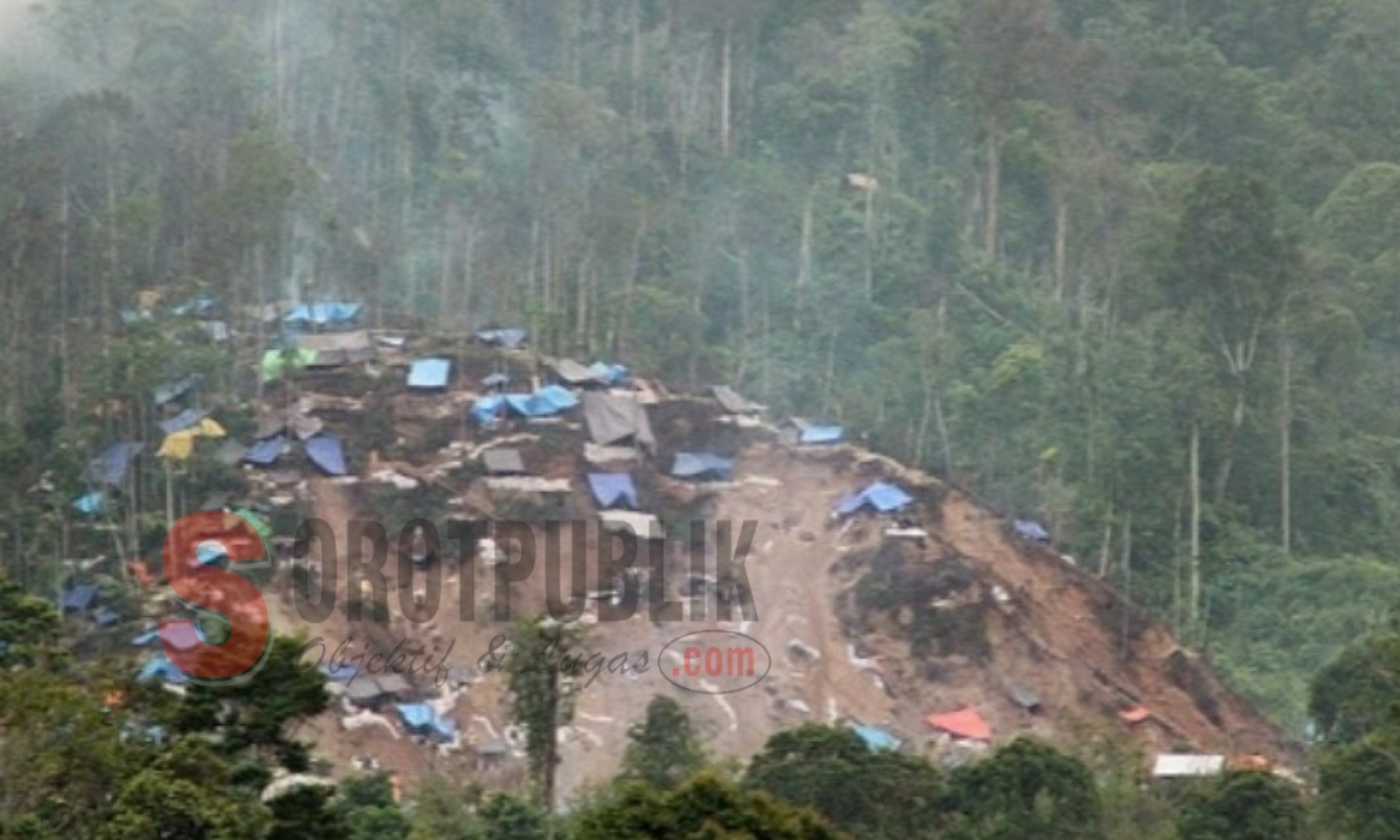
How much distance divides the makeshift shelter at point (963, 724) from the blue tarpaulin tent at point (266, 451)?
28.6ft

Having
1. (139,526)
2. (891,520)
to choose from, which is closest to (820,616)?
(891,520)

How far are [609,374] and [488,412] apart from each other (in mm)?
2204

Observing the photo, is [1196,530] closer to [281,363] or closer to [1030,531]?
[1030,531]

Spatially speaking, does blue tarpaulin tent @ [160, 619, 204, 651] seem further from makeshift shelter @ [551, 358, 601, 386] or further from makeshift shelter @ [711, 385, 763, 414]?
makeshift shelter @ [711, 385, 763, 414]

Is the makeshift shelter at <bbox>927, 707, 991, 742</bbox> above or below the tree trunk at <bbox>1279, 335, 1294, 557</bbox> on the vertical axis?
below

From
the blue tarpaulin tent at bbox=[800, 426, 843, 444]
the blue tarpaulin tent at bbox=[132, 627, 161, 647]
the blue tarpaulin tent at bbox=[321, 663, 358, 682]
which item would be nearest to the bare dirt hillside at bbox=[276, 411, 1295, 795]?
the blue tarpaulin tent at bbox=[321, 663, 358, 682]

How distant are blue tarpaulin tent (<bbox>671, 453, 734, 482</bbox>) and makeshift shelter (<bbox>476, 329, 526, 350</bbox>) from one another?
2.98 metres

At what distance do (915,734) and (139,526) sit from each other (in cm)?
948

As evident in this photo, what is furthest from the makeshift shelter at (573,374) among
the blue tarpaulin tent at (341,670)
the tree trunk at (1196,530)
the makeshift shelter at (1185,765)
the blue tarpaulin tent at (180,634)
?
the makeshift shelter at (1185,765)

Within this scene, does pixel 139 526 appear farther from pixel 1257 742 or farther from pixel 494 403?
pixel 1257 742

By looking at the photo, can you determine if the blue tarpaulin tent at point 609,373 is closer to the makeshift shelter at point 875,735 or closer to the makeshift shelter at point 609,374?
the makeshift shelter at point 609,374

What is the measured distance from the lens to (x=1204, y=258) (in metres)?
36.8

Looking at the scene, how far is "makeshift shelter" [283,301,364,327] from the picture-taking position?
3725cm

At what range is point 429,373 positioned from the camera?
35.4 meters
